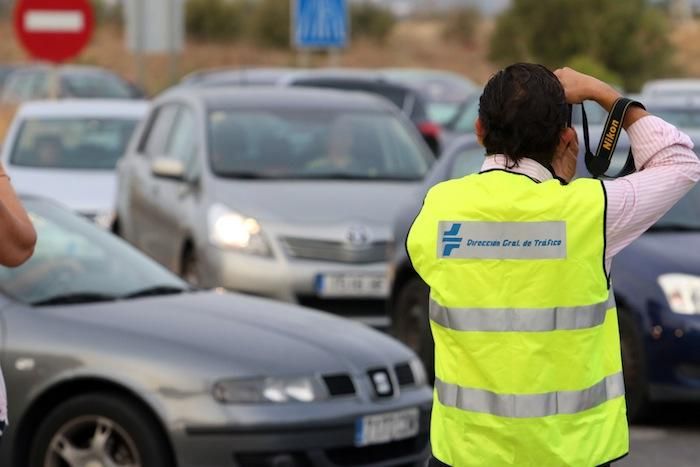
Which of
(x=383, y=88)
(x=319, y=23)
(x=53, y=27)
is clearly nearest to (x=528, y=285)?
(x=53, y=27)

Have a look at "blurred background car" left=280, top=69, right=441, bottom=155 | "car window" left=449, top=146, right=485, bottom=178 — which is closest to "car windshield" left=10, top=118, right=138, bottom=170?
"blurred background car" left=280, top=69, right=441, bottom=155

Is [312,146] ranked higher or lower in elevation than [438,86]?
higher

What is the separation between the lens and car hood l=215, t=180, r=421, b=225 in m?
12.3

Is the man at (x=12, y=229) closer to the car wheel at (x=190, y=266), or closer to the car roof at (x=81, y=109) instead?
the car wheel at (x=190, y=266)

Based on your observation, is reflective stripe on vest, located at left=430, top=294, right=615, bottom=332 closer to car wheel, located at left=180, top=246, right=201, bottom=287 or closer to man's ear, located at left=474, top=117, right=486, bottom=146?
man's ear, located at left=474, top=117, right=486, bottom=146

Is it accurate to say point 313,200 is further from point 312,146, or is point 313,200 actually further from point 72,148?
point 72,148

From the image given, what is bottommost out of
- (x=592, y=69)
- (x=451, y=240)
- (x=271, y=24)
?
(x=271, y=24)

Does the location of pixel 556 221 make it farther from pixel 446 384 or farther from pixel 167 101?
pixel 167 101

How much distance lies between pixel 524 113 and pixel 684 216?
645cm

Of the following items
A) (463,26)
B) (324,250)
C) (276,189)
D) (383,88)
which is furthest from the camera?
(463,26)

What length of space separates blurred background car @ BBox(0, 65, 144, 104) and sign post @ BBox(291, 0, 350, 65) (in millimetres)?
9554

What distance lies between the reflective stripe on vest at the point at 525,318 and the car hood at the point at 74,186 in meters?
11.3

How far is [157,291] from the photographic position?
8.71m

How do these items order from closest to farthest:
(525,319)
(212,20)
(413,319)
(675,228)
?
(525,319) < (675,228) < (413,319) < (212,20)
